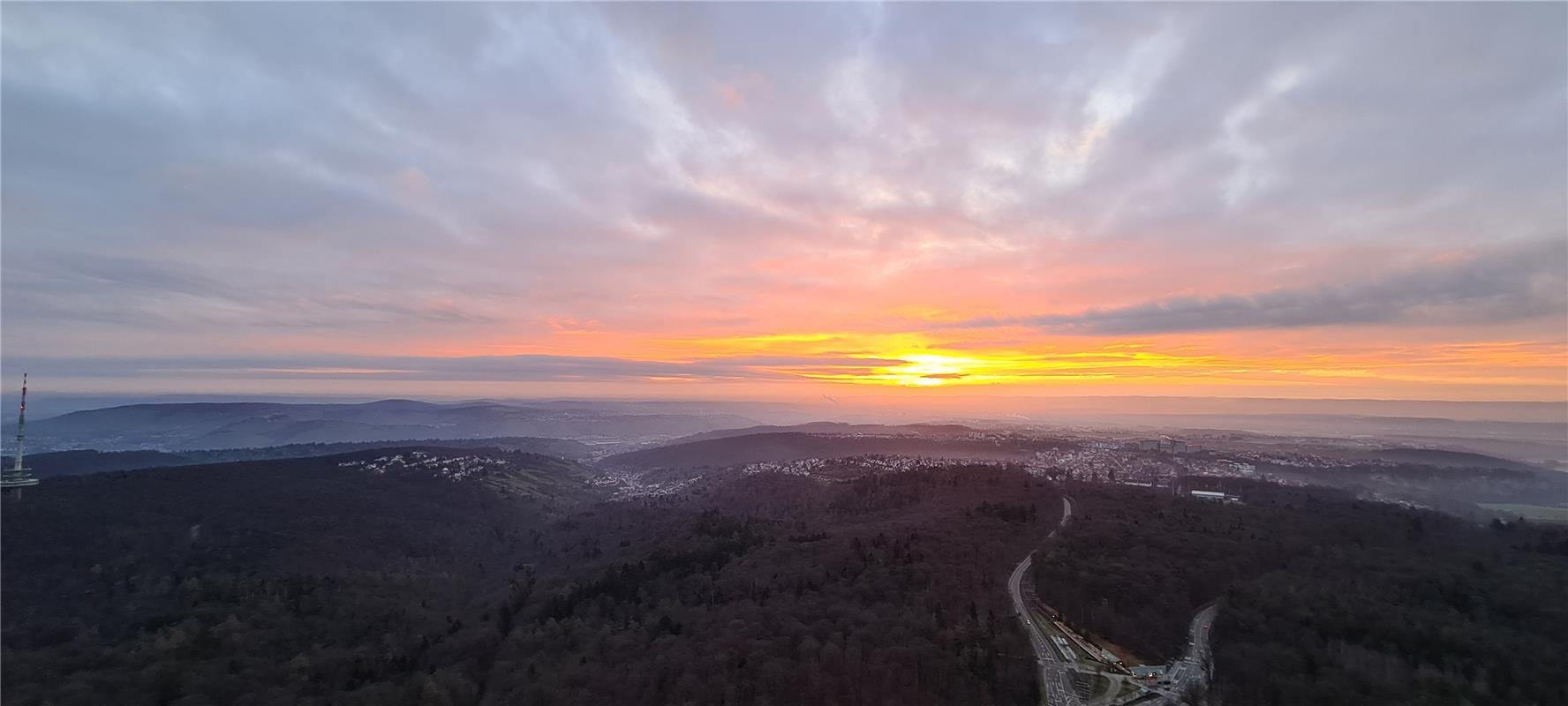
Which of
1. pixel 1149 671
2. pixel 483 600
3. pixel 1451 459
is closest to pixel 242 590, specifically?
pixel 483 600

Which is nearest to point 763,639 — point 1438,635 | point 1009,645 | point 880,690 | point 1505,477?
point 880,690

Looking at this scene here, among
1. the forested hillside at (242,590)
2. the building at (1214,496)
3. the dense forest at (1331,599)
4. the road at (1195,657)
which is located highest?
the dense forest at (1331,599)

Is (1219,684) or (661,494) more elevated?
(1219,684)

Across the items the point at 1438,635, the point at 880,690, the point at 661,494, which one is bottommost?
the point at 661,494

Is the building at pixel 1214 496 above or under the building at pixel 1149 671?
under

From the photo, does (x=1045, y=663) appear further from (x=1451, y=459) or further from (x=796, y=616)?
(x=1451, y=459)

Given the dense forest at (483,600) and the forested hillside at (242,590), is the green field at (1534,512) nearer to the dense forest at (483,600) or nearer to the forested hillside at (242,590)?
the dense forest at (483,600)

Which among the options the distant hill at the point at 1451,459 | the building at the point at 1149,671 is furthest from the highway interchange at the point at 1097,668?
the distant hill at the point at 1451,459

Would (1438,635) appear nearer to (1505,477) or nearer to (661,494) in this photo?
(661,494)
